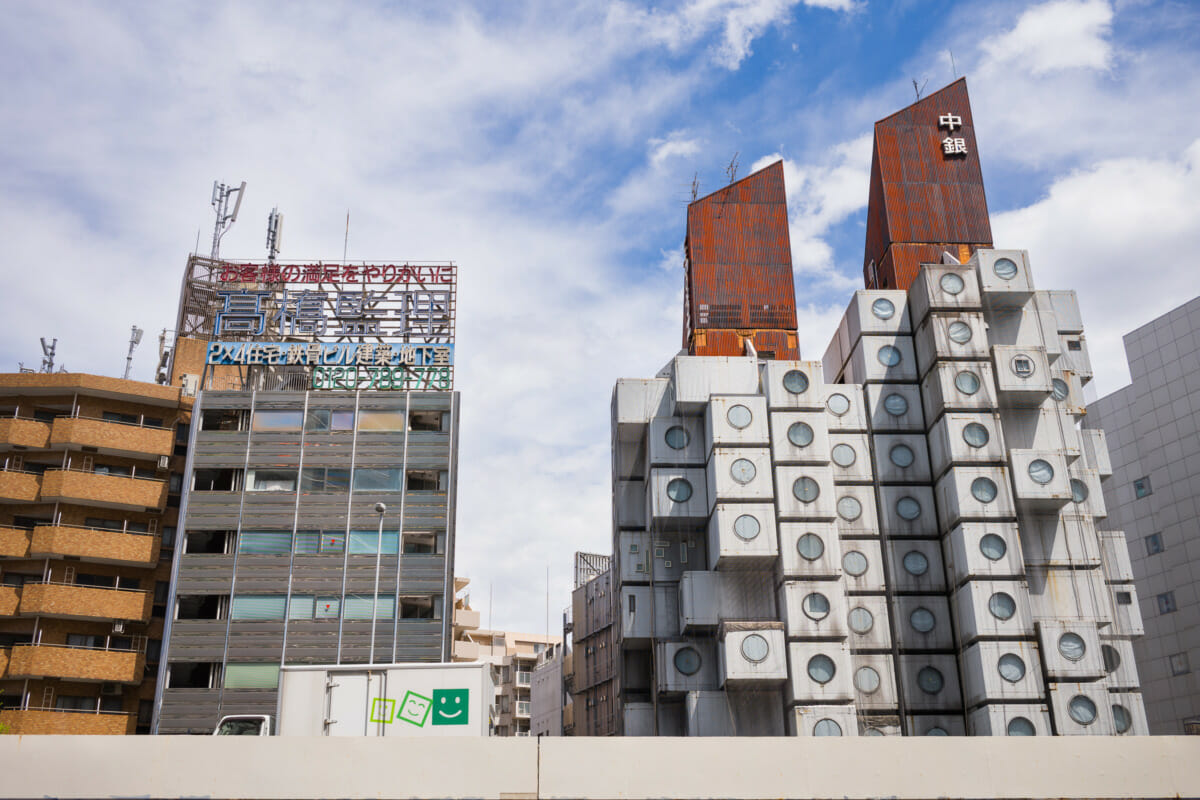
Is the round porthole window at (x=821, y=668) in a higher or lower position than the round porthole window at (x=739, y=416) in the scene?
lower

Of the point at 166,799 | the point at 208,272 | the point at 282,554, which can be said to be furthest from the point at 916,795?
the point at 208,272

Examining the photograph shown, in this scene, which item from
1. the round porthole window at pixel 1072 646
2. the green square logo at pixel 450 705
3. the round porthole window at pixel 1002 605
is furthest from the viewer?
the round porthole window at pixel 1002 605

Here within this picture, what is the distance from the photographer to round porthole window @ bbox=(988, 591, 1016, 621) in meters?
58.9

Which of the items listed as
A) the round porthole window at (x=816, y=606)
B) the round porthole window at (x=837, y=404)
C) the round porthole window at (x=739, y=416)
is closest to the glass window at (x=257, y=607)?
the round porthole window at (x=739, y=416)

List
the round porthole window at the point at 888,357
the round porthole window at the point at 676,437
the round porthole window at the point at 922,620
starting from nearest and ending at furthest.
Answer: the round porthole window at the point at 922,620
the round porthole window at the point at 676,437
the round porthole window at the point at 888,357

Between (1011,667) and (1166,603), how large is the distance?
101 feet

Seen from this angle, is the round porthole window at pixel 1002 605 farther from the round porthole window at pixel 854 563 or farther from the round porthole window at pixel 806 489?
the round porthole window at pixel 806 489

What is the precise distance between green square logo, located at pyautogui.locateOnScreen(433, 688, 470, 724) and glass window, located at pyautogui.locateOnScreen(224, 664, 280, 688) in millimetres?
27737

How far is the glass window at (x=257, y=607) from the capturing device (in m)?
60.9

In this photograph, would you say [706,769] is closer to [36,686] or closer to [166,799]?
[166,799]

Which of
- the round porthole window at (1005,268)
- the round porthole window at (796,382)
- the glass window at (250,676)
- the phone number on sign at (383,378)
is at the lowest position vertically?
the glass window at (250,676)

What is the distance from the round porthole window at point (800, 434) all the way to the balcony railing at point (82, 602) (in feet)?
127

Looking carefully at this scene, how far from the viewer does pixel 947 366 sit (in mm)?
64188

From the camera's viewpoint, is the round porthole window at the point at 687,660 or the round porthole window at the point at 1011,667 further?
the round porthole window at the point at 687,660
